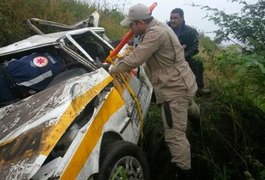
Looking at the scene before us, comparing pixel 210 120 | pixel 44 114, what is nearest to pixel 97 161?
pixel 44 114

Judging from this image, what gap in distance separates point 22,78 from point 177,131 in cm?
167

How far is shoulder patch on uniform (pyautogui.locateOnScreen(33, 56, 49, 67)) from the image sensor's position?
414cm

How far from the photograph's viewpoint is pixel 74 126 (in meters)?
3.21

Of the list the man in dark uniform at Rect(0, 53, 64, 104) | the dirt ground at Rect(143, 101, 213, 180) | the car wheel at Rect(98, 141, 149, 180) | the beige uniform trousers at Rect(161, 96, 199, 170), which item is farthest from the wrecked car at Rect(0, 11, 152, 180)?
the dirt ground at Rect(143, 101, 213, 180)

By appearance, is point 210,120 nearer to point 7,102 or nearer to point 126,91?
point 126,91

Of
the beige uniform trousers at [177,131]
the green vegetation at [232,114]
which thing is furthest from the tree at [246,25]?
the beige uniform trousers at [177,131]

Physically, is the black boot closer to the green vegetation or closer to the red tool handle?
the green vegetation

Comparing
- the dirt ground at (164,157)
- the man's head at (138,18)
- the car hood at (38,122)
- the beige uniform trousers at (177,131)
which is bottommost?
the dirt ground at (164,157)

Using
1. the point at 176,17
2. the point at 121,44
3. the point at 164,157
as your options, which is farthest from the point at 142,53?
the point at 176,17

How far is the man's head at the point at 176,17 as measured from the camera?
5.99m

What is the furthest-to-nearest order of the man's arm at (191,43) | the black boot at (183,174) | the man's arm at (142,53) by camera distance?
the man's arm at (191,43), the black boot at (183,174), the man's arm at (142,53)

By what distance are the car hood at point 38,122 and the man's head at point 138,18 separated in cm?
67

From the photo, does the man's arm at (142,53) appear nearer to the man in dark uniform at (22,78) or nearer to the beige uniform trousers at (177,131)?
the beige uniform trousers at (177,131)

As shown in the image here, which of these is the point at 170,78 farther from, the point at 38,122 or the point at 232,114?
the point at 38,122
